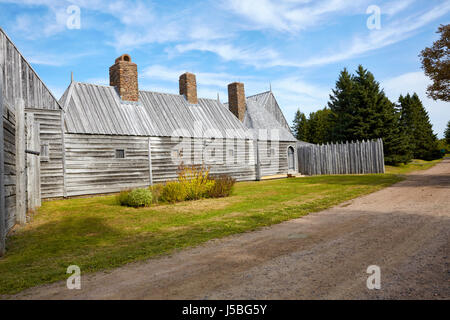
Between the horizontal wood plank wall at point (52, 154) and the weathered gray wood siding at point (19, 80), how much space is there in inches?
18.9

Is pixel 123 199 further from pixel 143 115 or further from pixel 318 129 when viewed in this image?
pixel 318 129

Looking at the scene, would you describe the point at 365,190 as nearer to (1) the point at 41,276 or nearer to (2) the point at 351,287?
(2) the point at 351,287

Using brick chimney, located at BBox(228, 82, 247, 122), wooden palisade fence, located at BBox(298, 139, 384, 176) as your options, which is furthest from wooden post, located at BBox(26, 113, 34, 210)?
wooden palisade fence, located at BBox(298, 139, 384, 176)

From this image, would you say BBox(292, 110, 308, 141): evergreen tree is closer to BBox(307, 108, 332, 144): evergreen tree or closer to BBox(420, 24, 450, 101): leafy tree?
BBox(307, 108, 332, 144): evergreen tree

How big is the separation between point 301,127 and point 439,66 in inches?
1546

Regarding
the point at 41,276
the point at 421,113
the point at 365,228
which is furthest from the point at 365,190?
the point at 421,113

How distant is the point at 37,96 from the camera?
1307cm

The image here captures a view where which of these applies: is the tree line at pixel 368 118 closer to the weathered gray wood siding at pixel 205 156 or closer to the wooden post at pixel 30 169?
A: the weathered gray wood siding at pixel 205 156

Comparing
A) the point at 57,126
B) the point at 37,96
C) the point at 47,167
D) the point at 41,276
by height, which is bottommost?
the point at 41,276

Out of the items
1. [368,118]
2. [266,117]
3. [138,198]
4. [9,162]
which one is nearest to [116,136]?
[138,198]

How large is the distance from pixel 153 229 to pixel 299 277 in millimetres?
4314

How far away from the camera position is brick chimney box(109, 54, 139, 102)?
1781 cm

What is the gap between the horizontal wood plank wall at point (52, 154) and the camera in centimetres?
1336

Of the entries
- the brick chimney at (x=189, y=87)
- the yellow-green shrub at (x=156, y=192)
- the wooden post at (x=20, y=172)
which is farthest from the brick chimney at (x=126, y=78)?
the wooden post at (x=20, y=172)
